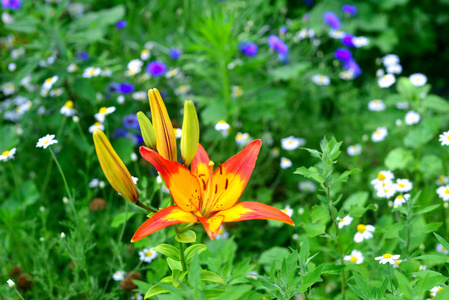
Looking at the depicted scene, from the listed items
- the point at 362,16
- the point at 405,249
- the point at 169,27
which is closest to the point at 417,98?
the point at 405,249

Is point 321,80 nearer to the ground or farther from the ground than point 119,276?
nearer to the ground

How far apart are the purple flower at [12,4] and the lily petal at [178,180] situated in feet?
6.38

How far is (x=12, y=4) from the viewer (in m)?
2.54

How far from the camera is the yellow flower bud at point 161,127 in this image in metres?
1.10

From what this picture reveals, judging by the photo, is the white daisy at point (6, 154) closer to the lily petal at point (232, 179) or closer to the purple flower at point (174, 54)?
the lily petal at point (232, 179)

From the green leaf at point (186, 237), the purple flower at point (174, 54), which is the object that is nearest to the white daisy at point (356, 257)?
the green leaf at point (186, 237)

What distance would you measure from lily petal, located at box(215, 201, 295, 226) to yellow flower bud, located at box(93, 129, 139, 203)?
0.22m

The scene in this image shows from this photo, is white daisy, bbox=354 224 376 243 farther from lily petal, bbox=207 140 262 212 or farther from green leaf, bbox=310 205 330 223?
lily petal, bbox=207 140 262 212

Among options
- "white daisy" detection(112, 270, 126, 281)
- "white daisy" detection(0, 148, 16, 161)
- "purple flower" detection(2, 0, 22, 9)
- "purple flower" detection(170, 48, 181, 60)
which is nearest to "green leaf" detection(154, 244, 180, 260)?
"white daisy" detection(112, 270, 126, 281)

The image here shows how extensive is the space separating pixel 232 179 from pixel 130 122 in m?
1.63

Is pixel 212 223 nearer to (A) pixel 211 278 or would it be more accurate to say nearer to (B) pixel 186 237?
(B) pixel 186 237

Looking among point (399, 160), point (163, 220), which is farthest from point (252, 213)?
point (399, 160)

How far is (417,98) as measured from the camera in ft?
7.36

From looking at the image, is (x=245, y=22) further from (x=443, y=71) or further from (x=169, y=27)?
(x=443, y=71)
